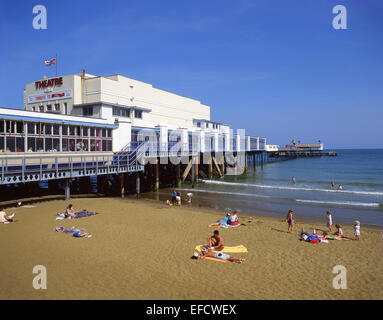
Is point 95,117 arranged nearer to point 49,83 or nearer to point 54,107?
point 54,107

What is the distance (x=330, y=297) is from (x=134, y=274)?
14.6ft

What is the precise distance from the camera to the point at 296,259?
8.12 metres

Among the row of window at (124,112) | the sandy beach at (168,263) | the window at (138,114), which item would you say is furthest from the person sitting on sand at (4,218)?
the window at (138,114)

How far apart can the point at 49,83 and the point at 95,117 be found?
6493mm

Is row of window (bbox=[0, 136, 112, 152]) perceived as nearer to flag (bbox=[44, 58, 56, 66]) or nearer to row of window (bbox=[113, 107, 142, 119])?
row of window (bbox=[113, 107, 142, 119])

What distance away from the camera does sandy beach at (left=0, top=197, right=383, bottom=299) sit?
6.00 meters

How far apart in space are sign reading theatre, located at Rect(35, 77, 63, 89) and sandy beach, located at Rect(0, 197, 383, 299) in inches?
606

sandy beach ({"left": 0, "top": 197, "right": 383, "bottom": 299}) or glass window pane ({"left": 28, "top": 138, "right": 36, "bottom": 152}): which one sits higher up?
glass window pane ({"left": 28, "top": 138, "right": 36, "bottom": 152})

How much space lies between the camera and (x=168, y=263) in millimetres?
7559

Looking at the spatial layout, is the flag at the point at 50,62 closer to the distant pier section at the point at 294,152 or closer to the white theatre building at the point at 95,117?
the white theatre building at the point at 95,117

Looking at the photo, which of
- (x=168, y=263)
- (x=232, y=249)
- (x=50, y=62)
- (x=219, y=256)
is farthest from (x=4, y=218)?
(x=50, y=62)

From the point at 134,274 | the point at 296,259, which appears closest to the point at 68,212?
the point at 134,274

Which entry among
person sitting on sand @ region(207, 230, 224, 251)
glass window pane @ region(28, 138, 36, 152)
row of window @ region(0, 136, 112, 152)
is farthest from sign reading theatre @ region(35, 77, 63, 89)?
person sitting on sand @ region(207, 230, 224, 251)
